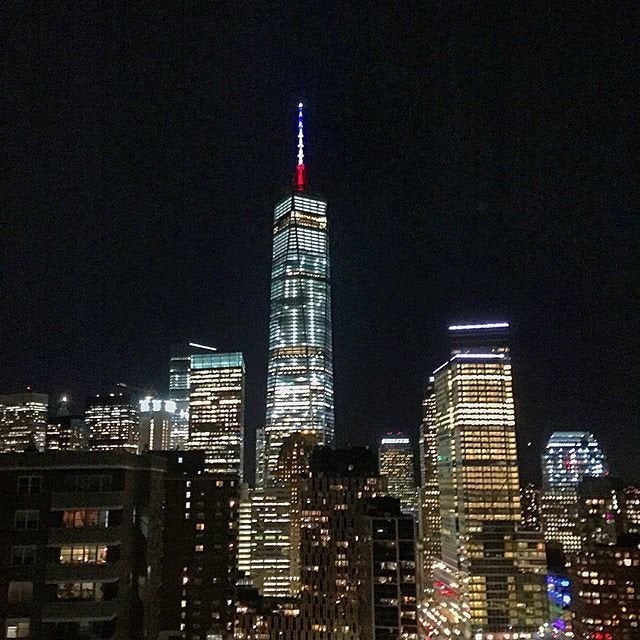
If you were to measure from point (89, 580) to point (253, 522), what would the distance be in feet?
496

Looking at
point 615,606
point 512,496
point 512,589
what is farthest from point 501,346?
point 615,606

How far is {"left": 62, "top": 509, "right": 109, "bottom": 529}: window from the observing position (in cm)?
2383

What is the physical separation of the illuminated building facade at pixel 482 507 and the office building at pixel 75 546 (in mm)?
106299

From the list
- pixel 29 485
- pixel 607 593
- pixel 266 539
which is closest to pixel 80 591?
pixel 29 485

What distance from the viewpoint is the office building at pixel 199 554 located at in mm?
68438

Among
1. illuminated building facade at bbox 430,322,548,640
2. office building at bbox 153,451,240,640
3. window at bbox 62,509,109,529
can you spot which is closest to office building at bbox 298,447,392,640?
office building at bbox 153,451,240,640

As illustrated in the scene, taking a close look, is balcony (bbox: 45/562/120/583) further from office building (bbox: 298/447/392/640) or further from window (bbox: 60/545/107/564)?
office building (bbox: 298/447/392/640)

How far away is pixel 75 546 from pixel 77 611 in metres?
2.11

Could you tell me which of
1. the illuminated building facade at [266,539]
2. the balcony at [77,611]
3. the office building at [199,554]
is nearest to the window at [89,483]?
the balcony at [77,611]

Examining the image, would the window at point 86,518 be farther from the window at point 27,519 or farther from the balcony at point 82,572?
the balcony at point 82,572

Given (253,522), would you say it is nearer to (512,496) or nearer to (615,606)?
(512,496)

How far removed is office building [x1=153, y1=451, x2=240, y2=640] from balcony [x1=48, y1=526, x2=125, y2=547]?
45.2m

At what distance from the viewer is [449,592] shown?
13662 cm

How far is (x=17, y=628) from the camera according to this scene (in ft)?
73.8
